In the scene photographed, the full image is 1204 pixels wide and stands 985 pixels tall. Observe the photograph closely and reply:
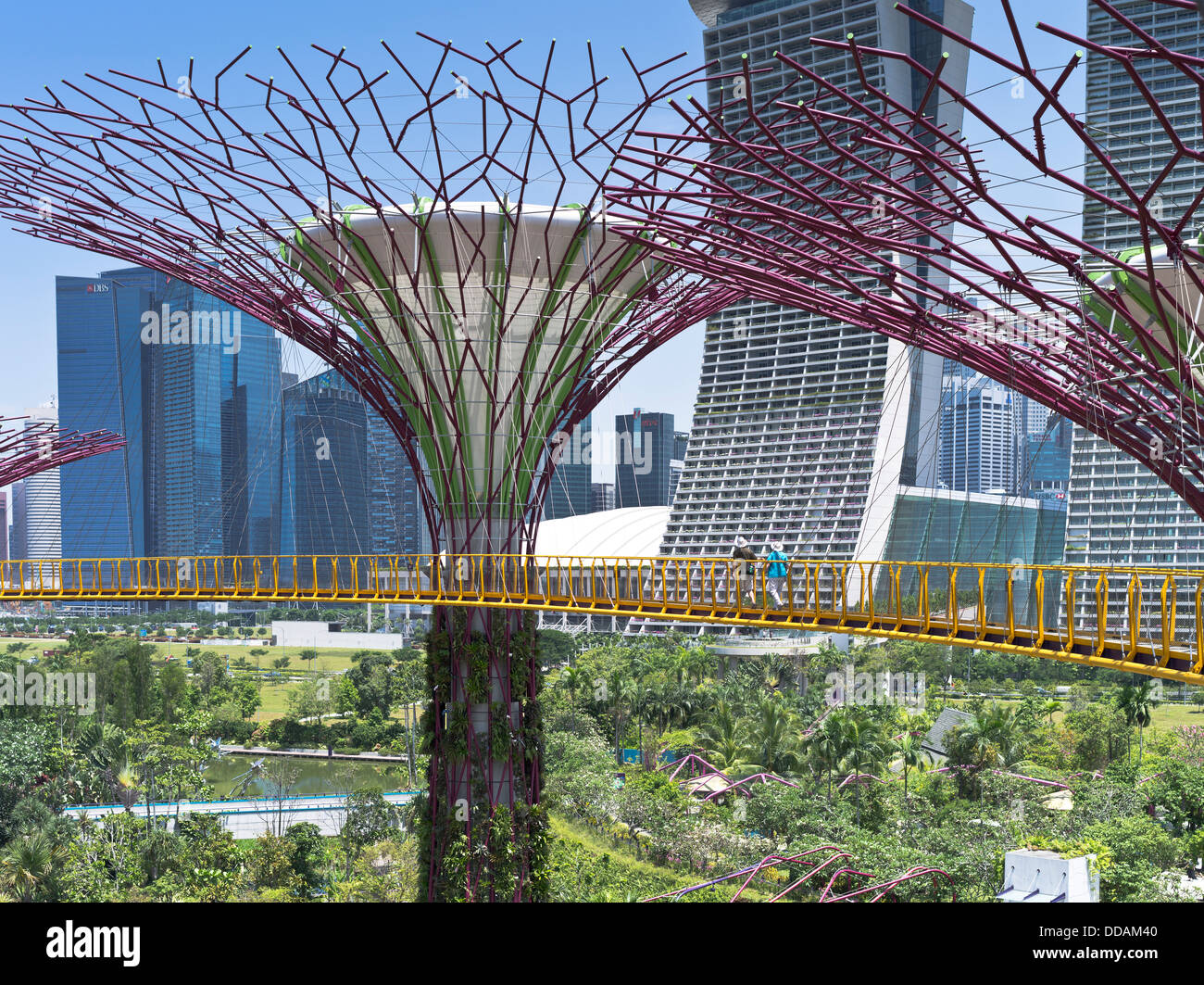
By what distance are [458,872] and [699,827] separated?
49.9 feet

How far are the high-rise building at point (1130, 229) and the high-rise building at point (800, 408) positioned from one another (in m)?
13.3

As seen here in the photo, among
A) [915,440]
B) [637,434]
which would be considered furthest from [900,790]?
[637,434]

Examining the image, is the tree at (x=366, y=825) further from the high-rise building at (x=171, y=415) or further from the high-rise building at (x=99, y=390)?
the high-rise building at (x=99, y=390)

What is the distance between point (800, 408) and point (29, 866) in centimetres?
6322

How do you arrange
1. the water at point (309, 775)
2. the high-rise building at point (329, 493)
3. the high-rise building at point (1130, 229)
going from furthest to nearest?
the high-rise building at point (329, 493), the high-rise building at point (1130, 229), the water at point (309, 775)

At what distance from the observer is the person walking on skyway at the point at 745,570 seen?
751 inches

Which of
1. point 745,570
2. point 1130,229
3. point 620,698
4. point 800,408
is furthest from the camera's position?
point 800,408

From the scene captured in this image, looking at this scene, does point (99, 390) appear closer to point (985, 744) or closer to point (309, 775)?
point (309, 775)

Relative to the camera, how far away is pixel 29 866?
36.8m

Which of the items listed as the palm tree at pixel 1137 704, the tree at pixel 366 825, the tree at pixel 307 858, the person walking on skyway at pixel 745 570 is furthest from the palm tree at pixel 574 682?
the person walking on skyway at pixel 745 570

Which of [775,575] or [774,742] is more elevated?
[775,575]

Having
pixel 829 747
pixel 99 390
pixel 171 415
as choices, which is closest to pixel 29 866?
pixel 829 747

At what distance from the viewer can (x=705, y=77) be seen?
20.2 meters

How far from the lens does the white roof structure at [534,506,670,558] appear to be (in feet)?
336
